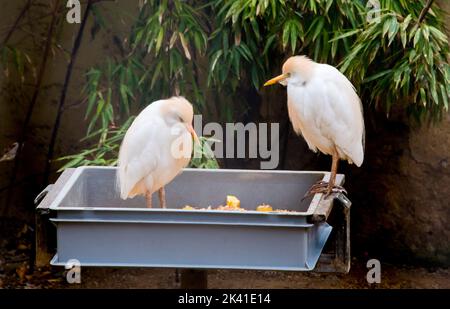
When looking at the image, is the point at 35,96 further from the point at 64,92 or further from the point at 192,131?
the point at 192,131

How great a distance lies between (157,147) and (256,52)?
1057 mm

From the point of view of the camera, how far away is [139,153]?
2.22 meters

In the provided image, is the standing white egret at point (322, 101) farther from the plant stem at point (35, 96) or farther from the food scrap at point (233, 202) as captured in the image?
the plant stem at point (35, 96)

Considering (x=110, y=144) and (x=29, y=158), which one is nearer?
(x=110, y=144)

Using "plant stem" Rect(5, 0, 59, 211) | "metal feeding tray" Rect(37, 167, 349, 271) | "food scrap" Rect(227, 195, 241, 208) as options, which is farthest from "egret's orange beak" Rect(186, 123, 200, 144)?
"plant stem" Rect(5, 0, 59, 211)

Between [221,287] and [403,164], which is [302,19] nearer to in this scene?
[403,164]

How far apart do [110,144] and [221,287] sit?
2.56 ft

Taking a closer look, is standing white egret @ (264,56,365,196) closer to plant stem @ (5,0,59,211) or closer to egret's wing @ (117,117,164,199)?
egret's wing @ (117,117,164,199)

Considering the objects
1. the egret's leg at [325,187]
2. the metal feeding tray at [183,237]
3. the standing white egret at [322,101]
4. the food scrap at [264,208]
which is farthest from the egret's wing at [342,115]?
the metal feeding tray at [183,237]

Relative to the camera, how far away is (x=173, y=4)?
3.07 metres

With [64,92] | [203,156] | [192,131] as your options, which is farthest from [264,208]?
[64,92]

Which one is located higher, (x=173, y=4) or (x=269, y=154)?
(x=173, y=4)
